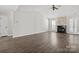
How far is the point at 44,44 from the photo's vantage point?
8.37 feet

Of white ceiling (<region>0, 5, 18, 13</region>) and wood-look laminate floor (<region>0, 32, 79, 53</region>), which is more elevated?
white ceiling (<region>0, 5, 18, 13</region>)

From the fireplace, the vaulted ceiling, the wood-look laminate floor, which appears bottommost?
the wood-look laminate floor

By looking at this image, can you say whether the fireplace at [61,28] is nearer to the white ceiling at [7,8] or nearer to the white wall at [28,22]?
the white wall at [28,22]

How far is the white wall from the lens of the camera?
8.50 ft

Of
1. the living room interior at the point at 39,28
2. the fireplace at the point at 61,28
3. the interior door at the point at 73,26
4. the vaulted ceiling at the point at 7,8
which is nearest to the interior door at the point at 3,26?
the living room interior at the point at 39,28

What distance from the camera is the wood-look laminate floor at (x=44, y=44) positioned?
2535mm

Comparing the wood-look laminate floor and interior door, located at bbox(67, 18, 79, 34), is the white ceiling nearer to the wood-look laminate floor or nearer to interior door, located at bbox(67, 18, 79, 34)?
the wood-look laminate floor

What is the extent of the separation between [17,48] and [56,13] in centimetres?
94

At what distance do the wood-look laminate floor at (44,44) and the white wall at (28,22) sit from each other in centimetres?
9

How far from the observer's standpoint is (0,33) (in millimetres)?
2568

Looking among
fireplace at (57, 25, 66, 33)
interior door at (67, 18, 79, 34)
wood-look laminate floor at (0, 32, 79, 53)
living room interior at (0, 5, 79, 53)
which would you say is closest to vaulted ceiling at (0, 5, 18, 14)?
living room interior at (0, 5, 79, 53)
